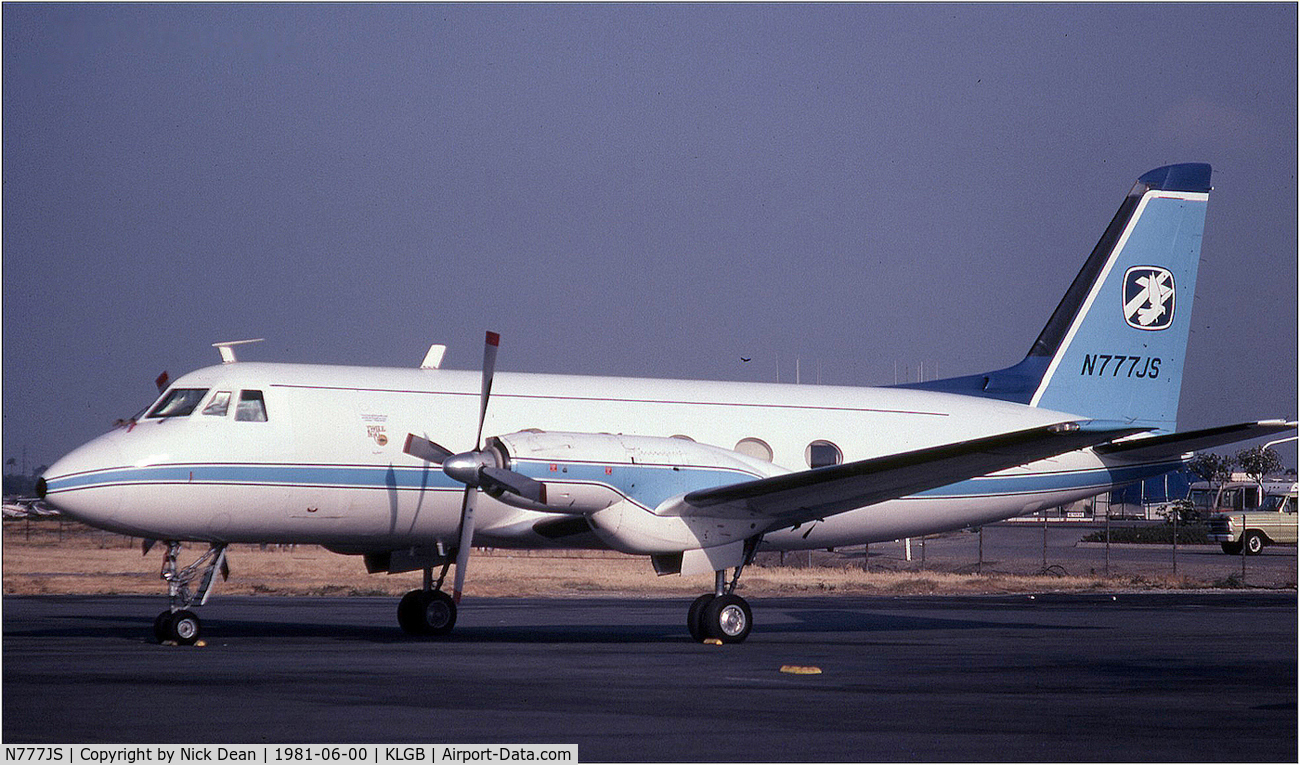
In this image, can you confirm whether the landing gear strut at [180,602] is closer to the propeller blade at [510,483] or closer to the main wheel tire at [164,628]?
the main wheel tire at [164,628]

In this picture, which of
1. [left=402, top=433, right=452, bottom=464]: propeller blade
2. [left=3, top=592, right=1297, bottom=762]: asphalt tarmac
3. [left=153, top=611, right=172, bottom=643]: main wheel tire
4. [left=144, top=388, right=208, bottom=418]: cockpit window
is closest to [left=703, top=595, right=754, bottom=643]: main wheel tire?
[left=3, top=592, right=1297, bottom=762]: asphalt tarmac

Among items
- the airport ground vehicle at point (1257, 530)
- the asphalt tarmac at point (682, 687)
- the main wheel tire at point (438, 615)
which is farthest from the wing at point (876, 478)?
the airport ground vehicle at point (1257, 530)

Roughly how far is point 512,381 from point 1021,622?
942cm

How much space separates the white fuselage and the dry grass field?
11880 millimetres

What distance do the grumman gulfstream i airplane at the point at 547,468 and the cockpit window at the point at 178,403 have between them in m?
0.03

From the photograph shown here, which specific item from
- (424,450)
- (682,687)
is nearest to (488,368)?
(424,450)

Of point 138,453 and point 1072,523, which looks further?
point 1072,523

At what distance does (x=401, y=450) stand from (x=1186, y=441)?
11056 mm

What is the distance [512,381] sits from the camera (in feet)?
65.3

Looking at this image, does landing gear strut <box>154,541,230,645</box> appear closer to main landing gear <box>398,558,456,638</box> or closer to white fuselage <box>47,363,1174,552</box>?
white fuselage <box>47,363,1174,552</box>

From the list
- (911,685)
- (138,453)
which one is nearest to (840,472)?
(911,685)

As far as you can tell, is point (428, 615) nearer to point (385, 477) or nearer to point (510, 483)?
point (385, 477)

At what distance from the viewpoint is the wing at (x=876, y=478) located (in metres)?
17.4

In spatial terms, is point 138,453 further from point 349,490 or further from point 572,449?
point 572,449
